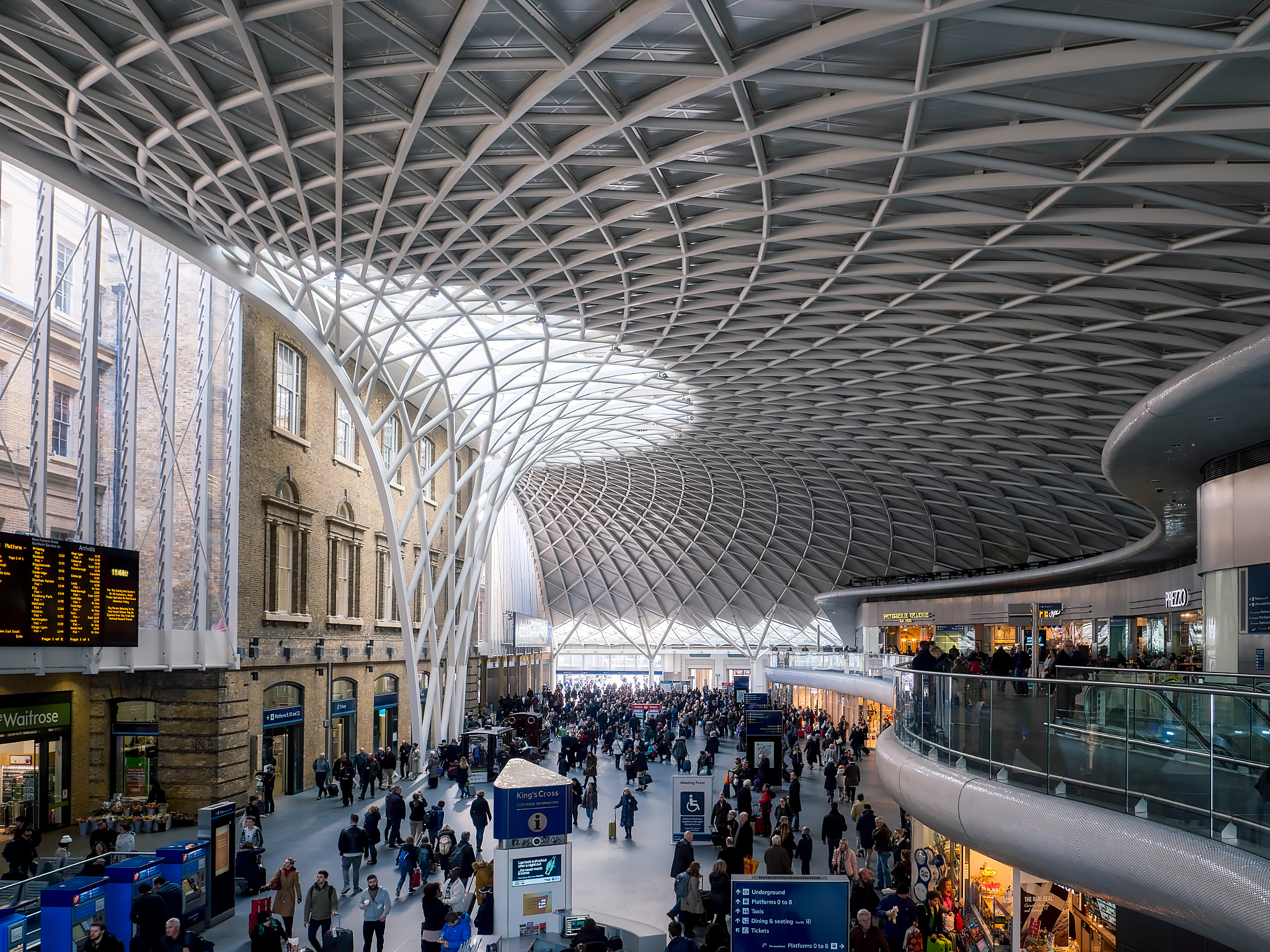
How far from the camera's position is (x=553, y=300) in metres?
31.7

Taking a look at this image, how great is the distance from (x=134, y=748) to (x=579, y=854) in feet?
42.4

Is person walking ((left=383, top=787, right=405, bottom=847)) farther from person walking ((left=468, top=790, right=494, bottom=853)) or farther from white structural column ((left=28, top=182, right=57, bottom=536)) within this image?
white structural column ((left=28, top=182, right=57, bottom=536))

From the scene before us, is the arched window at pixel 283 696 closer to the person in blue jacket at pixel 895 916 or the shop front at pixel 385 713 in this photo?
the shop front at pixel 385 713

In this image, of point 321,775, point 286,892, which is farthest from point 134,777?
point 286,892

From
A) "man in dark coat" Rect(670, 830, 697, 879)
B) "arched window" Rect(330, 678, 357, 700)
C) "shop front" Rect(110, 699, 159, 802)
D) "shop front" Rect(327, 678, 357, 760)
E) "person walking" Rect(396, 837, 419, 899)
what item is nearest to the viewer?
"man in dark coat" Rect(670, 830, 697, 879)

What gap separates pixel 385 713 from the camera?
44.0 m

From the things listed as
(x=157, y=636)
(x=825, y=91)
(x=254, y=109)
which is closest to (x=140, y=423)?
(x=157, y=636)

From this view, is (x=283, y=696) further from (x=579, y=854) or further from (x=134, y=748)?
(x=579, y=854)

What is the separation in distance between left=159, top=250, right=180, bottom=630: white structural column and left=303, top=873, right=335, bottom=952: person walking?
1332cm

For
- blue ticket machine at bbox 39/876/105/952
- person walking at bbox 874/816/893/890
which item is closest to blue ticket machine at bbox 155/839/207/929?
blue ticket machine at bbox 39/876/105/952

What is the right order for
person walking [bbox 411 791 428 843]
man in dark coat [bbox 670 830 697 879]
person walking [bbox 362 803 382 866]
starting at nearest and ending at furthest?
man in dark coat [bbox 670 830 697 879] → person walking [bbox 362 803 382 866] → person walking [bbox 411 791 428 843]

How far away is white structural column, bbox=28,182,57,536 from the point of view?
→ 23516 millimetres

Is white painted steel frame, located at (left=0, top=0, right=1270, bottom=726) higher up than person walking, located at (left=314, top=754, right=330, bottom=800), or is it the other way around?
white painted steel frame, located at (left=0, top=0, right=1270, bottom=726)

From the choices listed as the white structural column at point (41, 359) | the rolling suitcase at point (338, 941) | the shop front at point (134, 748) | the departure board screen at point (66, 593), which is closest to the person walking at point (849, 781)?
the shop front at point (134, 748)
